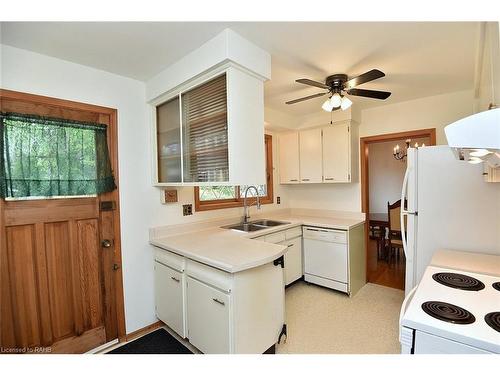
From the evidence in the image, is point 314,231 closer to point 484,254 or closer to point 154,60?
point 484,254

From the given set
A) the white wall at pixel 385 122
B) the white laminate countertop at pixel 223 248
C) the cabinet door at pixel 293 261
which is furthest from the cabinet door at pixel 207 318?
the white wall at pixel 385 122

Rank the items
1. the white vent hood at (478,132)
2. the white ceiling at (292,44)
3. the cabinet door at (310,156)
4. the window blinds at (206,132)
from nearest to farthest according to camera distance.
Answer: the white vent hood at (478,132)
the white ceiling at (292,44)
the window blinds at (206,132)
the cabinet door at (310,156)

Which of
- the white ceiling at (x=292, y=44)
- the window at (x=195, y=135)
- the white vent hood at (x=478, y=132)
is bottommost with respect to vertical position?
the white vent hood at (x=478, y=132)

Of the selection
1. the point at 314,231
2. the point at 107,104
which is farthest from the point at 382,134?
the point at 107,104

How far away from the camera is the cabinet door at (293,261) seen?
2940 mm

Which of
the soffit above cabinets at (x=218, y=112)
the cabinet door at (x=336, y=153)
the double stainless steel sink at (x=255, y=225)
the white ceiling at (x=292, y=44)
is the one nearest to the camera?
the white ceiling at (x=292, y=44)

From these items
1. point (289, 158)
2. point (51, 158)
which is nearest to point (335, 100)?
point (289, 158)

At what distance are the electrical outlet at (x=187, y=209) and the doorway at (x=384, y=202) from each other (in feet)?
6.70

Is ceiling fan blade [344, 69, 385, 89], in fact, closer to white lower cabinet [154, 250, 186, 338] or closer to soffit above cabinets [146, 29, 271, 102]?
soffit above cabinets [146, 29, 271, 102]

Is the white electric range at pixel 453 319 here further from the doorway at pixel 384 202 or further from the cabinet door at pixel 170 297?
the cabinet door at pixel 170 297

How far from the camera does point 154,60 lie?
1.85m

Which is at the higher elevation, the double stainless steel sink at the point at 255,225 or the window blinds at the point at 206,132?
the window blinds at the point at 206,132

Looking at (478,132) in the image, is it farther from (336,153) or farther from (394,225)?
(394,225)

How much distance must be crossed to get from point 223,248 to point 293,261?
1.42m
